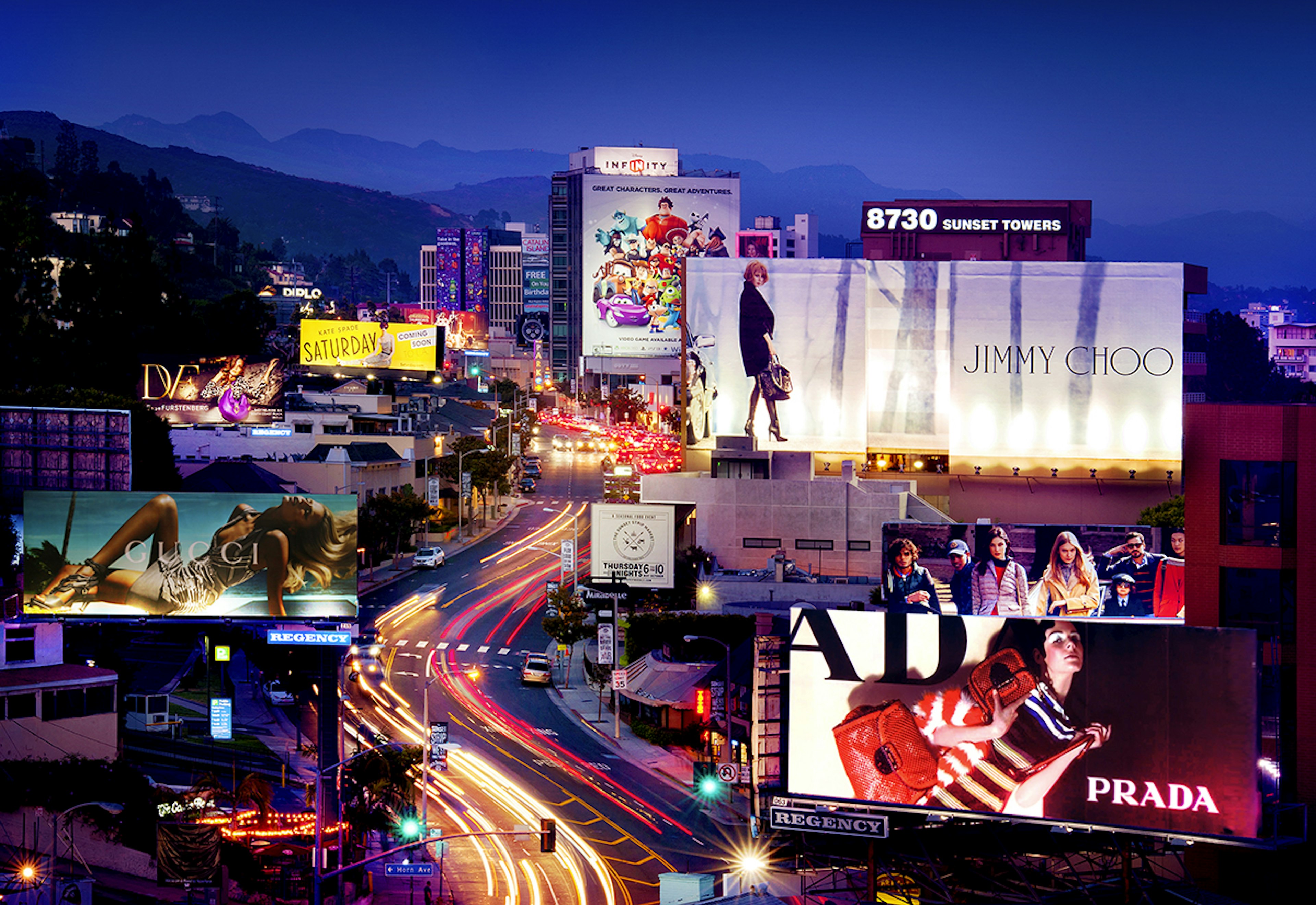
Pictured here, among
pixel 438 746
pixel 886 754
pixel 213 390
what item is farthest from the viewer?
pixel 213 390

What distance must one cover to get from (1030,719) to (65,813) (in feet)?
99.3

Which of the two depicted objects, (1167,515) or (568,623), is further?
(1167,515)

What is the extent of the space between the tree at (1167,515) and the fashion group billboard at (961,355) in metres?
18.6

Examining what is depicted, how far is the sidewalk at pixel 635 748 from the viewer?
5756cm

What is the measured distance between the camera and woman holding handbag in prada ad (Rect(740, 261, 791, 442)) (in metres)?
120

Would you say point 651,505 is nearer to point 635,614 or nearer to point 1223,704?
point 635,614

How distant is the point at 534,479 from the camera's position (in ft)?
535

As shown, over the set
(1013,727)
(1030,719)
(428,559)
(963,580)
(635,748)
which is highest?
(963,580)

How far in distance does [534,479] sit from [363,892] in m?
116

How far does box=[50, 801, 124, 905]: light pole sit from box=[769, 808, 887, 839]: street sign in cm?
2062

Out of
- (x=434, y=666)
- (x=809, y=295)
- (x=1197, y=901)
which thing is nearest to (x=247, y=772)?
(x=434, y=666)

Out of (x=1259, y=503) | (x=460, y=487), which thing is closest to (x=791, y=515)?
(x=460, y=487)

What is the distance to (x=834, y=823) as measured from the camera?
118ft

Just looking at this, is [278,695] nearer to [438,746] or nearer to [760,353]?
[438,746]
